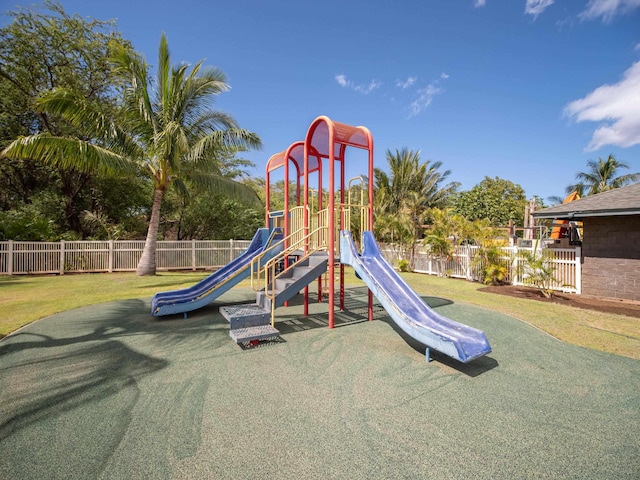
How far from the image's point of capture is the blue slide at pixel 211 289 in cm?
718

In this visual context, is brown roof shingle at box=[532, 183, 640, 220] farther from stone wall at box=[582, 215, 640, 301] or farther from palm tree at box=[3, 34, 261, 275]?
palm tree at box=[3, 34, 261, 275]

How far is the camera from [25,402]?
11.5 feet

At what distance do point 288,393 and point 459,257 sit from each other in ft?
41.7

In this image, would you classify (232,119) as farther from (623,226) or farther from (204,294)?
(623,226)

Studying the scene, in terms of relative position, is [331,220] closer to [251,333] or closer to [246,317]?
[246,317]

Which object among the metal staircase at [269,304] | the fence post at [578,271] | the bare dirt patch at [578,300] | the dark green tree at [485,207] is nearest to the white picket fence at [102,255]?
the metal staircase at [269,304]

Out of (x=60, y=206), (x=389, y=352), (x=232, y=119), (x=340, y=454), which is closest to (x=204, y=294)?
(x=389, y=352)

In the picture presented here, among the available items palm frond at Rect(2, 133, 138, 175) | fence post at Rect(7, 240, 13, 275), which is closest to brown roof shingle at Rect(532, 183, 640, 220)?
palm frond at Rect(2, 133, 138, 175)

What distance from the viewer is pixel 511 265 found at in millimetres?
12281

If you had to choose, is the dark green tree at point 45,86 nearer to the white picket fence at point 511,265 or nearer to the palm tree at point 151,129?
the palm tree at point 151,129

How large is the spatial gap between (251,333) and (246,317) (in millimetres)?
483

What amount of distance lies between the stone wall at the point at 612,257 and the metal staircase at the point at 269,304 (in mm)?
8925

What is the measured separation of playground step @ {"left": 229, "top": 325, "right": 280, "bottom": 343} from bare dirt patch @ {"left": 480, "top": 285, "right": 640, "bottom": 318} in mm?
8604

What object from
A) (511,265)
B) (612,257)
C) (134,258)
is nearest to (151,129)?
(134,258)
